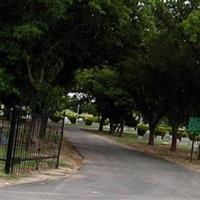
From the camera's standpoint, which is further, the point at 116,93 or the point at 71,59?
the point at 116,93

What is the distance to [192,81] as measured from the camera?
40750 mm

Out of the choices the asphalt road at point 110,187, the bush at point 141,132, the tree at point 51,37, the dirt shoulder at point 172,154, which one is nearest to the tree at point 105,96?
the bush at point 141,132

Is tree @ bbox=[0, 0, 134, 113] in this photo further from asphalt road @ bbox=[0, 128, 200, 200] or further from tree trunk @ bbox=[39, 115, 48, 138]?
asphalt road @ bbox=[0, 128, 200, 200]

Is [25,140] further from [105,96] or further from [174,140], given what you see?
[105,96]

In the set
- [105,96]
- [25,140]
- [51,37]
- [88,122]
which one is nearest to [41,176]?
[25,140]

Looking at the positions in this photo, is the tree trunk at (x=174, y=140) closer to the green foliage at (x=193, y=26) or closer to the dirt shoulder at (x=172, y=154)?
the dirt shoulder at (x=172, y=154)

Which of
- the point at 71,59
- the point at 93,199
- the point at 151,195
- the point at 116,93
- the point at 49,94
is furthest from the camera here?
the point at 116,93

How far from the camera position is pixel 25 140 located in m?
18.1

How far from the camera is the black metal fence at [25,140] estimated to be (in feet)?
56.6

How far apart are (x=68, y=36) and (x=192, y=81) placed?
12.0 metres

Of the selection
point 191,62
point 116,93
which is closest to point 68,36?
point 191,62

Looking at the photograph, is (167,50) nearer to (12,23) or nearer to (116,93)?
(12,23)

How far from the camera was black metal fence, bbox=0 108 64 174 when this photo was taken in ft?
56.6

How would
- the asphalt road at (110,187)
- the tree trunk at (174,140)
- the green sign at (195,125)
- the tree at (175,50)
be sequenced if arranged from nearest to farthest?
1. the asphalt road at (110,187)
2. the green sign at (195,125)
3. the tree at (175,50)
4. the tree trunk at (174,140)
